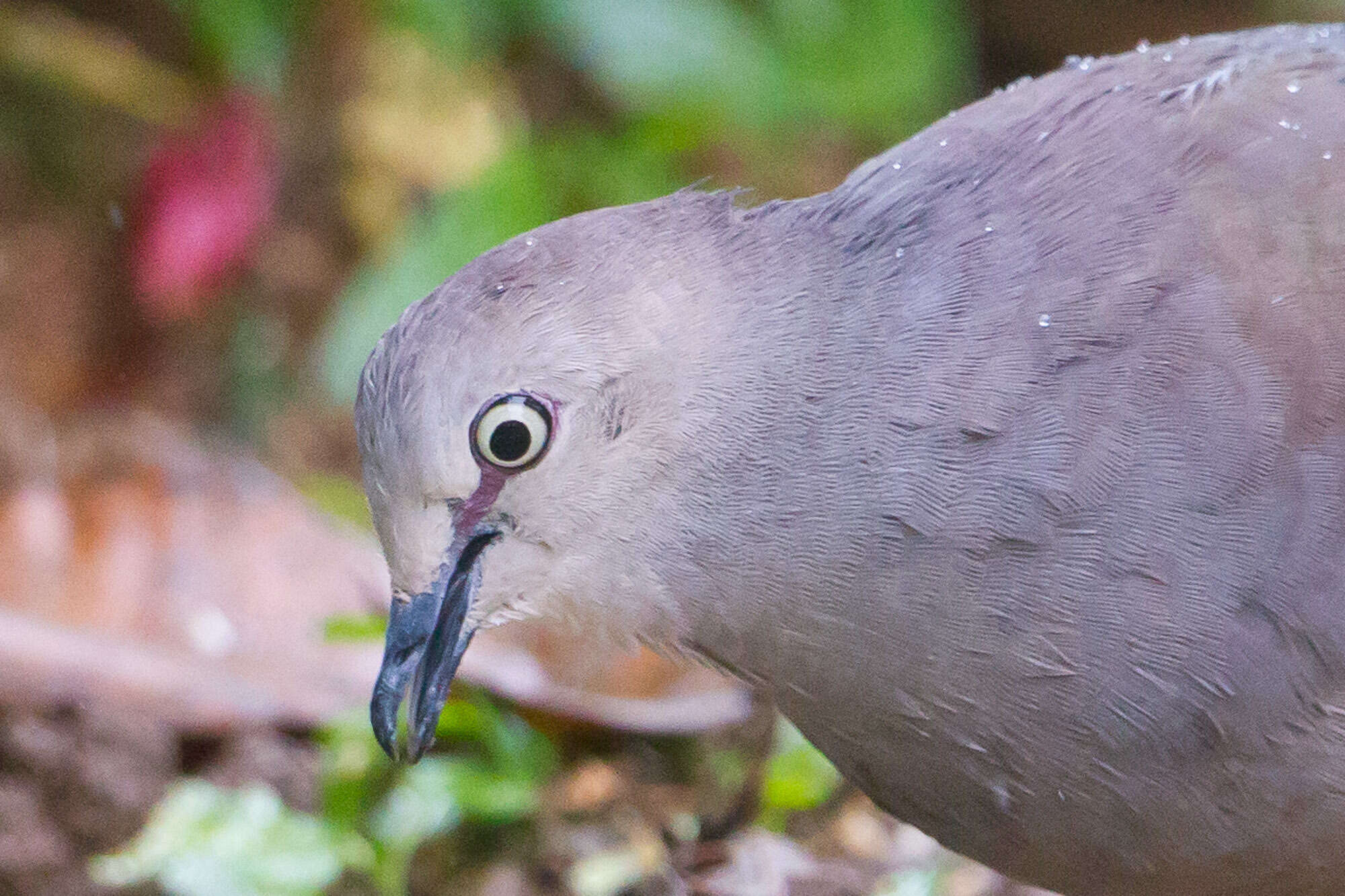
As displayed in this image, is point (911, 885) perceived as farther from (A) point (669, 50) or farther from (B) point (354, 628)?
(A) point (669, 50)

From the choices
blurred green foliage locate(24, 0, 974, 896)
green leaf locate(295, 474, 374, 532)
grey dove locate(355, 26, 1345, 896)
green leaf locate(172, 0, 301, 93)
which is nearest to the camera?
grey dove locate(355, 26, 1345, 896)

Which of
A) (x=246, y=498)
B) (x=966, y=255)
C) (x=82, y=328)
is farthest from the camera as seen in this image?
(x=82, y=328)

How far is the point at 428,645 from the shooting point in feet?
6.68

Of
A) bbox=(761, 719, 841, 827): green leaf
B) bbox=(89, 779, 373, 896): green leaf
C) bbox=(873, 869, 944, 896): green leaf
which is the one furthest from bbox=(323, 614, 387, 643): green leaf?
bbox=(873, 869, 944, 896): green leaf

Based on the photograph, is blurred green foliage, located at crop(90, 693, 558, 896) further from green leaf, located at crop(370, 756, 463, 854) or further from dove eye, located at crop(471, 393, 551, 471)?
dove eye, located at crop(471, 393, 551, 471)

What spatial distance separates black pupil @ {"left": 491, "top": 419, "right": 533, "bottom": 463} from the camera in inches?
76.4

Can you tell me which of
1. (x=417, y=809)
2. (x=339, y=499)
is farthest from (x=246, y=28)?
(x=417, y=809)

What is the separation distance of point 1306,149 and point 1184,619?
1.99 feet

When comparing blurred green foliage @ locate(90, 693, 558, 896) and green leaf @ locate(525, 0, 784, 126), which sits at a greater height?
green leaf @ locate(525, 0, 784, 126)

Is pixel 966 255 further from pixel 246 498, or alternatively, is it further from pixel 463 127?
pixel 463 127

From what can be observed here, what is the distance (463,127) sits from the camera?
498cm

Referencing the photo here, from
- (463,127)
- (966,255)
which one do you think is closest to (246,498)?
(463,127)

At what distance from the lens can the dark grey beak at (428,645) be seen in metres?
2.02

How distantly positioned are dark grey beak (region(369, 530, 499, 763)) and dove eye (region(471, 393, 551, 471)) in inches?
4.7
